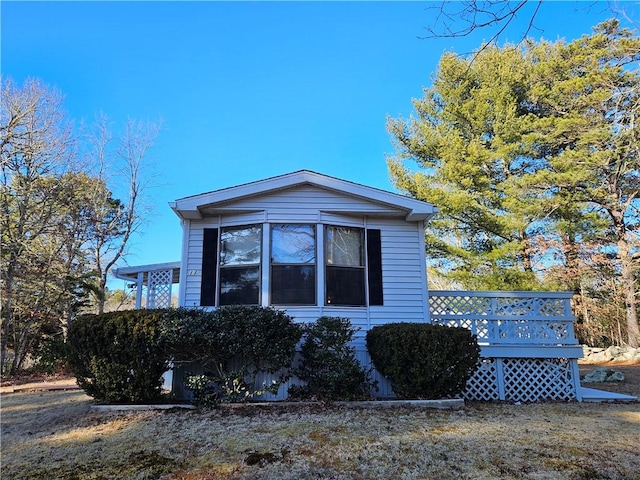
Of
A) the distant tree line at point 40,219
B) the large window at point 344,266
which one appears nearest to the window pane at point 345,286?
the large window at point 344,266

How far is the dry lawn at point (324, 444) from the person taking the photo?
3340 mm

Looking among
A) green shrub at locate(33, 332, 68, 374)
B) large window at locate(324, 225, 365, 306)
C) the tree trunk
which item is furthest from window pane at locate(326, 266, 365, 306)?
the tree trunk

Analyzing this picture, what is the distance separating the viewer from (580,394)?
6652 millimetres

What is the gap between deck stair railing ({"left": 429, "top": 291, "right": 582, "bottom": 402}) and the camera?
262 inches

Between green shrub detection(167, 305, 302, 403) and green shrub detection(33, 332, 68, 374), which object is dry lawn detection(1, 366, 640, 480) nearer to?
green shrub detection(167, 305, 302, 403)

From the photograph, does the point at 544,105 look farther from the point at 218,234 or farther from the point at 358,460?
the point at 358,460

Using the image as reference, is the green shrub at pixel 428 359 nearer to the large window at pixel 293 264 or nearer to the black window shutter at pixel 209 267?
the large window at pixel 293 264

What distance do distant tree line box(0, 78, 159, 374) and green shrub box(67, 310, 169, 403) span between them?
7.69 meters

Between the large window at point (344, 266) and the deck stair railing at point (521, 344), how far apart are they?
1.51 meters

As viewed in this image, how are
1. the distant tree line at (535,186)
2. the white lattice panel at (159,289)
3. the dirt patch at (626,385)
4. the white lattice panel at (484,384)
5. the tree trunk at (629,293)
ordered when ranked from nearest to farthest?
the white lattice panel at (484,384)
the dirt patch at (626,385)
the white lattice panel at (159,289)
the tree trunk at (629,293)
the distant tree line at (535,186)

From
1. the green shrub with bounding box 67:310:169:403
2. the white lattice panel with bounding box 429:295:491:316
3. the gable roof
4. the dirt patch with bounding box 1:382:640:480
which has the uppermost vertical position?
the gable roof

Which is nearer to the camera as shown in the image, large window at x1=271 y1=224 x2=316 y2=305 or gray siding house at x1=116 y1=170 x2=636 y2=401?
gray siding house at x1=116 y1=170 x2=636 y2=401

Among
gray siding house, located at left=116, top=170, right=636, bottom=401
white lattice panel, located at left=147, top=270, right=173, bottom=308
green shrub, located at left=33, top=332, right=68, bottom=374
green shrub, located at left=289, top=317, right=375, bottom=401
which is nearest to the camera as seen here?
green shrub, located at left=289, top=317, right=375, bottom=401

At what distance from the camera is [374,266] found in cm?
717
